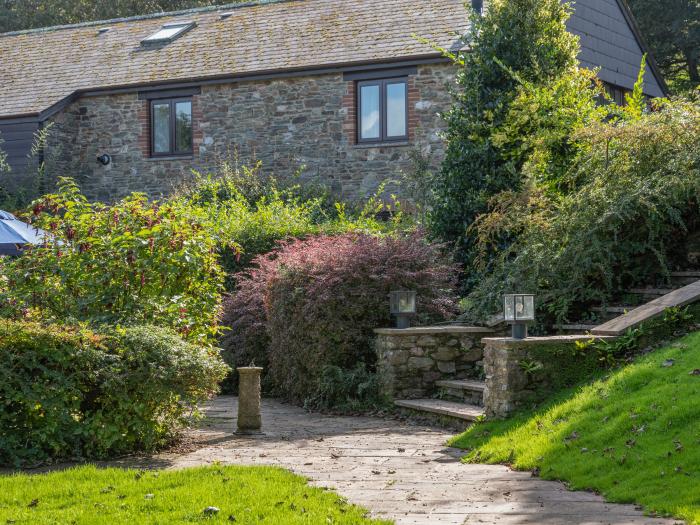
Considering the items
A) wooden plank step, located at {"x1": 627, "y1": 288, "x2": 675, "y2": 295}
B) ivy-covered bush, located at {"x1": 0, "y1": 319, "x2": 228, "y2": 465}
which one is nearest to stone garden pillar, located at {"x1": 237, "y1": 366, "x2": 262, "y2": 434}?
ivy-covered bush, located at {"x1": 0, "y1": 319, "x2": 228, "y2": 465}

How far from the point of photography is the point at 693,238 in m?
11.9

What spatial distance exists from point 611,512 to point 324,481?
2.15 metres

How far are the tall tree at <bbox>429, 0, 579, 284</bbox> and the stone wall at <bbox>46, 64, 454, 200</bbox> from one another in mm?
4138

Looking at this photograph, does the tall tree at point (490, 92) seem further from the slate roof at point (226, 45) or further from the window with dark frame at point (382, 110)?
the window with dark frame at point (382, 110)

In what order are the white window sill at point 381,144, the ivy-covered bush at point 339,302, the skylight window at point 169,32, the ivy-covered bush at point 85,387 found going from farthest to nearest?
the skylight window at point 169,32 < the white window sill at point 381,144 < the ivy-covered bush at point 339,302 < the ivy-covered bush at point 85,387

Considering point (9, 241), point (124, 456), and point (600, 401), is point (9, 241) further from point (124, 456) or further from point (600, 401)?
point (600, 401)

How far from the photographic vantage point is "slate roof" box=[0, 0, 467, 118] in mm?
20609

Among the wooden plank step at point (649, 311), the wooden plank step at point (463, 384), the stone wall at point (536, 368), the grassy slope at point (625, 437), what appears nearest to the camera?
the grassy slope at point (625, 437)

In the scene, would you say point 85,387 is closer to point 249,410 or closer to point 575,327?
point 249,410

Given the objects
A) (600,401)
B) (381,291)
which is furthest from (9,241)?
(600,401)

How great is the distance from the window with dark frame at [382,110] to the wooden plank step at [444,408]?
9.30 meters

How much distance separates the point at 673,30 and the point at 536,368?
75.3 feet

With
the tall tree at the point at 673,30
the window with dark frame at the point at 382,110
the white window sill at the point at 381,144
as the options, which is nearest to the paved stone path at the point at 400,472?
the white window sill at the point at 381,144

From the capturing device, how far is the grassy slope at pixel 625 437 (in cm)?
678
